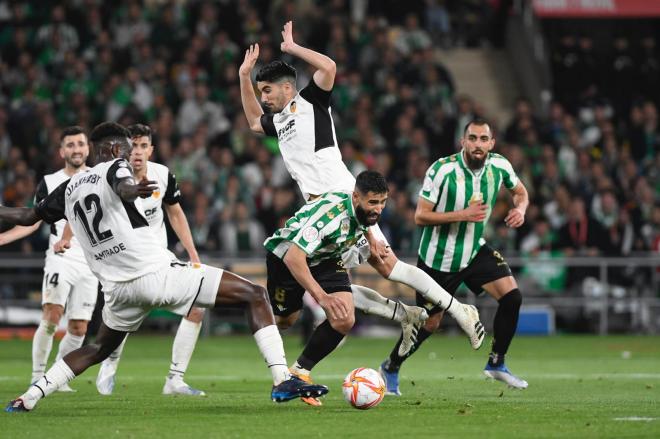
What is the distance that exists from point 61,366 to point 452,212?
3.97m

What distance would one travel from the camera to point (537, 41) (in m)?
28.1

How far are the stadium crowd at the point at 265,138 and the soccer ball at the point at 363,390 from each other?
1171cm

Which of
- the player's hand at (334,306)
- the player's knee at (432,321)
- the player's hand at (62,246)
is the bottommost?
the player's knee at (432,321)

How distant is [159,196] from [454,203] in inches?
111

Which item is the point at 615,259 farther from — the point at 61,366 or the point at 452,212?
the point at 61,366


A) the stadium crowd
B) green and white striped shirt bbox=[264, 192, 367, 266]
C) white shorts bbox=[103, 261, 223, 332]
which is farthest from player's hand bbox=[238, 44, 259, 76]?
the stadium crowd

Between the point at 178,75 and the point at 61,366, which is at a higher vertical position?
the point at 178,75

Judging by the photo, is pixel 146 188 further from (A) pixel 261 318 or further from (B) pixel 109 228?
(A) pixel 261 318

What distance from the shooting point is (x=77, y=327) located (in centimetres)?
1255

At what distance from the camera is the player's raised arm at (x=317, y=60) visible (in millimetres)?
10719

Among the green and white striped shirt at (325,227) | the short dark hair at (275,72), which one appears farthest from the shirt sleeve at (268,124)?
the green and white striped shirt at (325,227)

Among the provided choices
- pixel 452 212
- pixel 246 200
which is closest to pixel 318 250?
pixel 452 212

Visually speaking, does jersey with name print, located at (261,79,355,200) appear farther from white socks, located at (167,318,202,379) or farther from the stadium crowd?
the stadium crowd

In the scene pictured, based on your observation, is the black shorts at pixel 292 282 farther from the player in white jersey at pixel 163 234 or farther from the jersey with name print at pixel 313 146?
the player in white jersey at pixel 163 234
